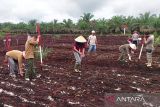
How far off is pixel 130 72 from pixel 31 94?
560cm

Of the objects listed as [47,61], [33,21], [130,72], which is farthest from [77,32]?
[130,72]

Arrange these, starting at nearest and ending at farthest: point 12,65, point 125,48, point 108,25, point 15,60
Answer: point 12,65
point 15,60
point 125,48
point 108,25

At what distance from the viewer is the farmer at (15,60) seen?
14523 mm

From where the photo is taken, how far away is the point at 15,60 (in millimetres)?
14867

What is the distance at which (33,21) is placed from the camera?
65.8m

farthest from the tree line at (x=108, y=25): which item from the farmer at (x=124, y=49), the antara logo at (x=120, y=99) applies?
the antara logo at (x=120, y=99)

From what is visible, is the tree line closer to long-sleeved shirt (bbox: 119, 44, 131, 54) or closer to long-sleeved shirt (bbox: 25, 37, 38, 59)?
long-sleeved shirt (bbox: 119, 44, 131, 54)

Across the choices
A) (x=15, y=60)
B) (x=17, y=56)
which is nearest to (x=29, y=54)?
(x=17, y=56)

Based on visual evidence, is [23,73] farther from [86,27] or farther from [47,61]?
[86,27]

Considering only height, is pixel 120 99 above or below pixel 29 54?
below

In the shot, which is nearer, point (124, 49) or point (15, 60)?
point (15, 60)

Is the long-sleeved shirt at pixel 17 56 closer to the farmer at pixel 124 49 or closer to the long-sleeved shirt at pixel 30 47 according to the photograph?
the long-sleeved shirt at pixel 30 47

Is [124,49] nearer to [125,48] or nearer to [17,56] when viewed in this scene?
[125,48]

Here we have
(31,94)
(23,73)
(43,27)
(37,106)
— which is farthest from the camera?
(43,27)
